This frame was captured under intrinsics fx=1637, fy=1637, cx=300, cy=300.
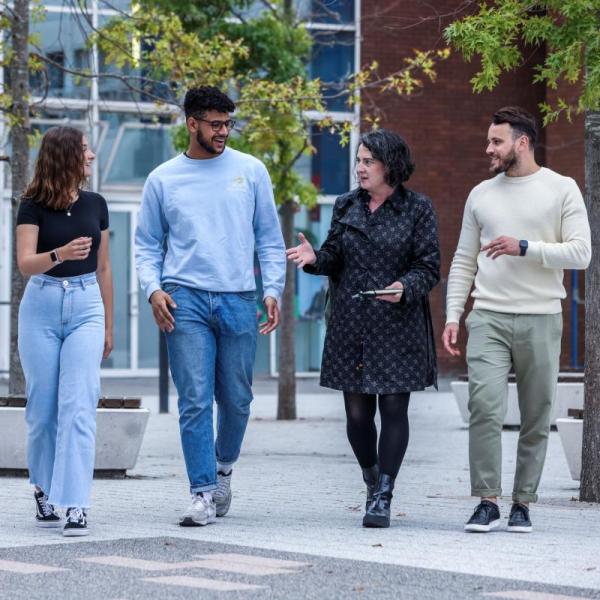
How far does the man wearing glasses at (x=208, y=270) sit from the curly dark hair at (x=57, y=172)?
1.17 ft

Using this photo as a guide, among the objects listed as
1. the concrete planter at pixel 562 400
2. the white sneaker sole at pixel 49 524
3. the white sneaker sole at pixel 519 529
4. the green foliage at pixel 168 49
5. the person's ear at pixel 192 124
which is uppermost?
the green foliage at pixel 168 49

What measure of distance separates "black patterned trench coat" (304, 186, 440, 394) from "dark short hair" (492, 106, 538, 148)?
0.54 meters

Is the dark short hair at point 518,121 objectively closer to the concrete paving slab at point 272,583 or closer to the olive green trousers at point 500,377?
the olive green trousers at point 500,377

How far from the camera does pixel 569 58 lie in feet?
25.8

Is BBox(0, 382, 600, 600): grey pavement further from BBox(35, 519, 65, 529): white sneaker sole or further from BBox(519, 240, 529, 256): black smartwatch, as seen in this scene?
BBox(519, 240, 529, 256): black smartwatch

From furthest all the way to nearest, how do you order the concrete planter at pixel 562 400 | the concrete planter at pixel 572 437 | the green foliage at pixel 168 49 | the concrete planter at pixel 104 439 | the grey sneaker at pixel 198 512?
1. the concrete planter at pixel 562 400
2. the green foliage at pixel 168 49
3. the concrete planter at pixel 104 439
4. the concrete planter at pixel 572 437
5. the grey sneaker at pixel 198 512

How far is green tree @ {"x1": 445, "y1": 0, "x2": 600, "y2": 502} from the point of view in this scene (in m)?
7.82

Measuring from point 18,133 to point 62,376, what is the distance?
4298mm

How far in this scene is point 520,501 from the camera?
7.19 m

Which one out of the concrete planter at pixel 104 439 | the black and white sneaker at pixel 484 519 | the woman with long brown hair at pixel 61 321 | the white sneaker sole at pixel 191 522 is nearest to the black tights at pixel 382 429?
the black and white sneaker at pixel 484 519

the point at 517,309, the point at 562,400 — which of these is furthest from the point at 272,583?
the point at 562,400

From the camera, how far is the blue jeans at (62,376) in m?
7.11

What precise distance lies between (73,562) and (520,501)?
212 centimetres

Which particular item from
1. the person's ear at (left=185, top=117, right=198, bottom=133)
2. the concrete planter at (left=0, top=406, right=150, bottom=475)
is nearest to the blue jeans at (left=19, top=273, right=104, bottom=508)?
the person's ear at (left=185, top=117, right=198, bottom=133)
